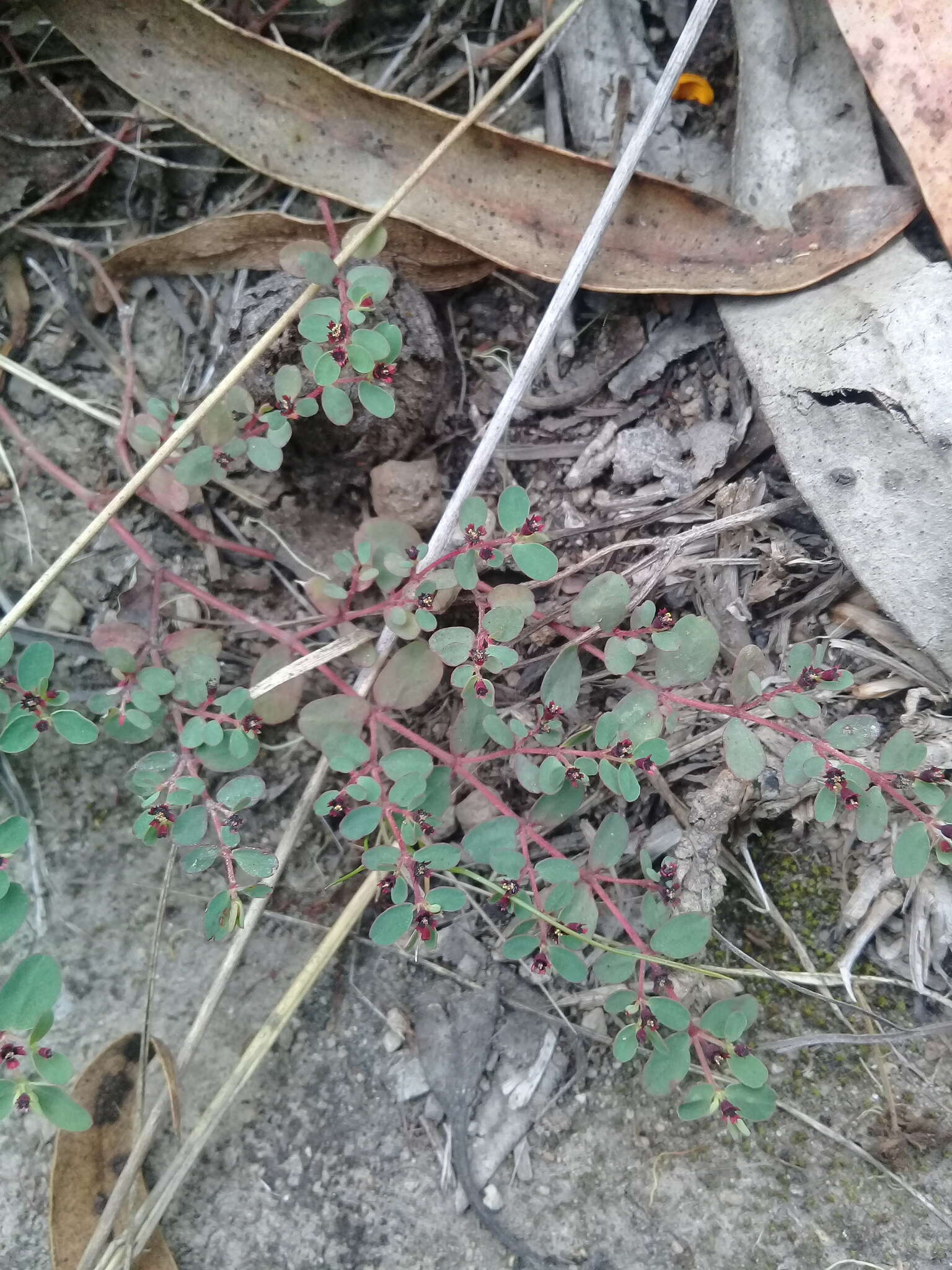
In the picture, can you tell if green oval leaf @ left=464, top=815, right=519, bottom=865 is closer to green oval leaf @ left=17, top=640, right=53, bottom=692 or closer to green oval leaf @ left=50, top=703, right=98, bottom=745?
green oval leaf @ left=50, top=703, right=98, bottom=745

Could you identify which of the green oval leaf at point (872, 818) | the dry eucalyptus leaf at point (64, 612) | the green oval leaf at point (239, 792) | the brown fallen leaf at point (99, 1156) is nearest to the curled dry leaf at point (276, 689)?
the green oval leaf at point (239, 792)

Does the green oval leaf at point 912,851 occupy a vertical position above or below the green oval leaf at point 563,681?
above

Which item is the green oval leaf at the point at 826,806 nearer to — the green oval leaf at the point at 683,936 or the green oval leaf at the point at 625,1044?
the green oval leaf at the point at 683,936

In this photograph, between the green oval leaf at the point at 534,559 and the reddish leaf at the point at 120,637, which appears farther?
the reddish leaf at the point at 120,637

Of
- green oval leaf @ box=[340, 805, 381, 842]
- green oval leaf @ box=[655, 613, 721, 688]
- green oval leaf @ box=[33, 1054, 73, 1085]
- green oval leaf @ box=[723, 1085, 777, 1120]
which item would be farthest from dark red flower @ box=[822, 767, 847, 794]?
green oval leaf @ box=[33, 1054, 73, 1085]

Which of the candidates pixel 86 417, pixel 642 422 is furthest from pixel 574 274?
pixel 86 417

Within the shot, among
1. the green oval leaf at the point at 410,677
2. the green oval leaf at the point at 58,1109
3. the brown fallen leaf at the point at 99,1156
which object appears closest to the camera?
the green oval leaf at the point at 58,1109

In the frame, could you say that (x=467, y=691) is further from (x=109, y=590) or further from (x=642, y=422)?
(x=109, y=590)

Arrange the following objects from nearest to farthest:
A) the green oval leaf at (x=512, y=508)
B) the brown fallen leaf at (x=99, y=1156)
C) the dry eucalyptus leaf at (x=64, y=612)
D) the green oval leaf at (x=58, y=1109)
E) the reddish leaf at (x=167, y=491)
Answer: the green oval leaf at (x=58, y=1109)
the green oval leaf at (x=512, y=508)
the brown fallen leaf at (x=99, y=1156)
the reddish leaf at (x=167, y=491)
the dry eucalyptus leaf at (x=64, y=612)

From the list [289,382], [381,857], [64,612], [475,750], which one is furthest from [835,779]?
[64,612]
